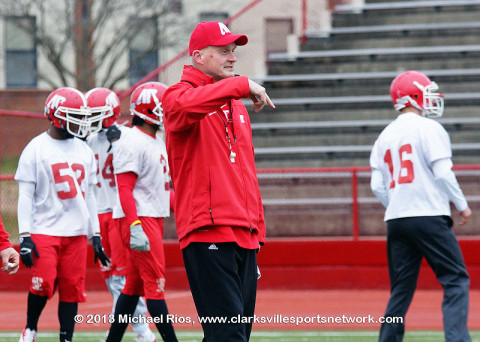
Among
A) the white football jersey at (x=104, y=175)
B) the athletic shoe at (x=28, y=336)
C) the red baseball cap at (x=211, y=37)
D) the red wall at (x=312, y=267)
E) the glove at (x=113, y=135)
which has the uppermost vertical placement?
the red baseball cap at (x=211, y=37)

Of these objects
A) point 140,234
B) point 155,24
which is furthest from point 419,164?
point 155,24

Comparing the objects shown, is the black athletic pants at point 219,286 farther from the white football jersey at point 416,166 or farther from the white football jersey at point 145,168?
the white football jersey at point 145,168

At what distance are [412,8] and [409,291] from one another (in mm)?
13795

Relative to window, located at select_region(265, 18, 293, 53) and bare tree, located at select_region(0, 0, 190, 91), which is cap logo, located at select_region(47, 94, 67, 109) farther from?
bare tree, located at select_region(0, 0, 190, 91)

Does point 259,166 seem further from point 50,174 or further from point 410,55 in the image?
point 50,174

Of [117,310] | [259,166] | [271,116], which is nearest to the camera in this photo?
[117,310]

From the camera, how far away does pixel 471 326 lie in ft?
30.5

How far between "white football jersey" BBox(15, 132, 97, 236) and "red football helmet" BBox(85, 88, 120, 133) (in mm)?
630

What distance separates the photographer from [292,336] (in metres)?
8.75

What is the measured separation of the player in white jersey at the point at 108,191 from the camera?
7930 millimetres

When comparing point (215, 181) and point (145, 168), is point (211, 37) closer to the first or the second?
point (215, 181)

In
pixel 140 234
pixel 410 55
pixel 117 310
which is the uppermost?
pixel 410 55

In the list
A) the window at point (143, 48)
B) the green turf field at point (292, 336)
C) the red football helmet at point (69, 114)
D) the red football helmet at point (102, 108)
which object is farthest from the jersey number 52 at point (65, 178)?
the window at point (143, 48)

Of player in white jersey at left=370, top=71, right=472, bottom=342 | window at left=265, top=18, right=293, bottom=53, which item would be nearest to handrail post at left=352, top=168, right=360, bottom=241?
player in white jersey at left=370, top=71, right=472, bottom=342
